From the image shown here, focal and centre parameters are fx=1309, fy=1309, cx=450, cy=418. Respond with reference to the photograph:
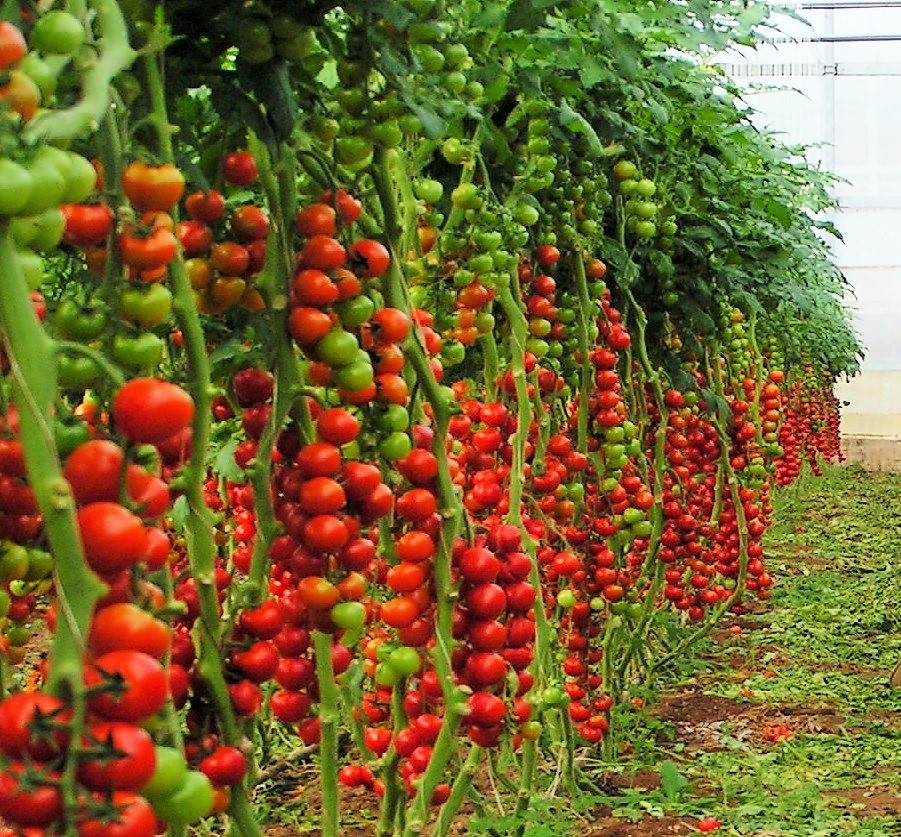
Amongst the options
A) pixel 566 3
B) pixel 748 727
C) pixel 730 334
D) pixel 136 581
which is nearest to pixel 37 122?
pixel 136 581

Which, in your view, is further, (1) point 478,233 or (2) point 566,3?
(1) point 478,233

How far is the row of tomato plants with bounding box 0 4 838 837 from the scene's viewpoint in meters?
0.67

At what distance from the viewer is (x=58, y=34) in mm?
744

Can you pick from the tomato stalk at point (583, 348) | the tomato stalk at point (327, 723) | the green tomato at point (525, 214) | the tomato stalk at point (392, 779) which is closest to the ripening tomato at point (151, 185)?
the tomato stalk at point (327, 723)

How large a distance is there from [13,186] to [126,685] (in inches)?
9.9

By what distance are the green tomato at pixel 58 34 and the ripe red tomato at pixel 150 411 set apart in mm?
196

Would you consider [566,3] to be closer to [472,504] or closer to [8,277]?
[472,504]

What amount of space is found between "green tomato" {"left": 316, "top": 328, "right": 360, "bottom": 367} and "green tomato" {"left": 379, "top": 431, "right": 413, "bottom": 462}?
18 centimetres

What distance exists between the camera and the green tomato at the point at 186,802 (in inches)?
29.9

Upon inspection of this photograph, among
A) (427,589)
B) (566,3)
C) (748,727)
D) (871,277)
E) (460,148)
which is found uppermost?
(871,277)

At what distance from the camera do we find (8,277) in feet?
2.18

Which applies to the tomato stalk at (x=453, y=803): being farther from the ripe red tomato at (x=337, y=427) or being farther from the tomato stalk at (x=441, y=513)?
the ripe red tomato at (x=337, y=427)

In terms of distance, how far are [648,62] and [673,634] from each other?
218 centimetres

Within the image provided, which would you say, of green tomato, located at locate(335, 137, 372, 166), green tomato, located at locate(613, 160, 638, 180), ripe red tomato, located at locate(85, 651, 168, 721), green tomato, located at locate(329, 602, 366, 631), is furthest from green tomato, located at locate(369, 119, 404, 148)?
green tomato, located at locate(613, 160, 638, 180)
